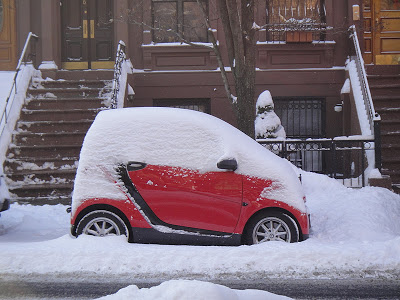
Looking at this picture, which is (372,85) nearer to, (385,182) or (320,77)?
(320,77)

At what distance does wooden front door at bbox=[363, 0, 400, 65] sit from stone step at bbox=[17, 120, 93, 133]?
822cm

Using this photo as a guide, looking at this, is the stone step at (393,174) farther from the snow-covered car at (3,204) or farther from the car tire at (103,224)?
the snow-covered car at (3,204)

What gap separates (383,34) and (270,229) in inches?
423

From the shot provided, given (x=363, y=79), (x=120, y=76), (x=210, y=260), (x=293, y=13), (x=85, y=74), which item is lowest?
(x=210, y=260)

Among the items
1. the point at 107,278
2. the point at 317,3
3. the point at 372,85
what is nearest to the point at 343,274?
the point at 107,278

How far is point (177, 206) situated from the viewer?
686 centimetres

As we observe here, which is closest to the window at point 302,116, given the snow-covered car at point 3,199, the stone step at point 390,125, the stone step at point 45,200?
the stone step at point 390,125

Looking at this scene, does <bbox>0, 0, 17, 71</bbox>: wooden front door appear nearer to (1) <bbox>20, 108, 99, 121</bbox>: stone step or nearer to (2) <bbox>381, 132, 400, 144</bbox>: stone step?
(1) <bbox>20, 108, 99, 121</bbox>: stone step

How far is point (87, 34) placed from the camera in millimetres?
15906

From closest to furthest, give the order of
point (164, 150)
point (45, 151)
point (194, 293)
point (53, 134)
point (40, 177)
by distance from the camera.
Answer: point (194, 293) < point (164, 150) < point (40, 177) < point (45, 151) < point (53, 134)

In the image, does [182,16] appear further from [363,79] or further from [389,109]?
[389,109]

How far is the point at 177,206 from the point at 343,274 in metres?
2.11

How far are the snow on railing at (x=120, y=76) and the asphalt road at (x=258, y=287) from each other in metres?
7.01

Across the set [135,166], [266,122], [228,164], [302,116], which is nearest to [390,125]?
[302,116]
